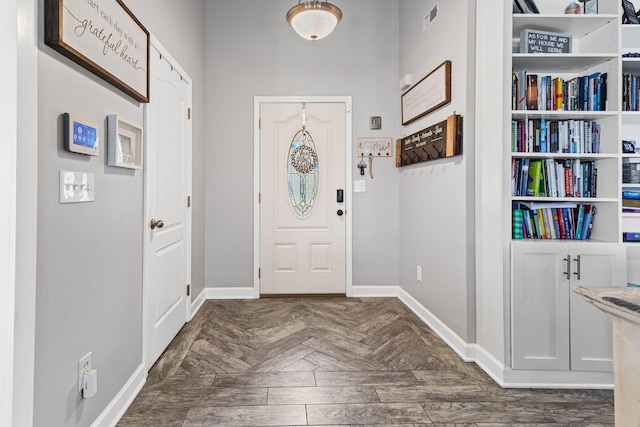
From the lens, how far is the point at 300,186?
3697 millimetres

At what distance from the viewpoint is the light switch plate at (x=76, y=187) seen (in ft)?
4.13

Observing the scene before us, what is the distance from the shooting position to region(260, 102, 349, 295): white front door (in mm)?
3678

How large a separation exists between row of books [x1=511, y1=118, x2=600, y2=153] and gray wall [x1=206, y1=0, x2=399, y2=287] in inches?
66.7

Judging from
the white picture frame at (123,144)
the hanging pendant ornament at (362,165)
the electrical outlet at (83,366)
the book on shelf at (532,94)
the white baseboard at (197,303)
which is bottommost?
the white baseboard at (197,303)

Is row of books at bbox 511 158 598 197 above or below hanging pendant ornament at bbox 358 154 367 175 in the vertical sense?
below

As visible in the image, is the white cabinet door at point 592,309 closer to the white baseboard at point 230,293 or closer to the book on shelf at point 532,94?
the book on shelf at point 532,94

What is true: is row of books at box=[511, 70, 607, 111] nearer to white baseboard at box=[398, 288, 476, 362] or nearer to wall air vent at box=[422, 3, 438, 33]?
wall air vent at box=[422, 3, 438, 33]

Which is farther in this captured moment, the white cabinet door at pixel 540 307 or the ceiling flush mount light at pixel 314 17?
the ceiling flush mount light at pixel 314 17

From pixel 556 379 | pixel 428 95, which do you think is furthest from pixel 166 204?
pixel 556 379

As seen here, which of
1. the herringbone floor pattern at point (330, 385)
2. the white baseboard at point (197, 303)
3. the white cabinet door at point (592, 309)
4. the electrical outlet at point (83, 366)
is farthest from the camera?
the white baseboard at point (197, 303)

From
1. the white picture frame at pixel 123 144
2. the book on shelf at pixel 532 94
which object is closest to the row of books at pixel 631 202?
the book on shelf at pixel 532 94

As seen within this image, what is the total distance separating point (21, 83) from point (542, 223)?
8.20 ft

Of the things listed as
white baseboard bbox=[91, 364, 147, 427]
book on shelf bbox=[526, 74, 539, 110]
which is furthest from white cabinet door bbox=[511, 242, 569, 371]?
white baseboard bbox=[91, 364, 147, 427]

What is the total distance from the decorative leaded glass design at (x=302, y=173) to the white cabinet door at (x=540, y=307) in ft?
7.08
